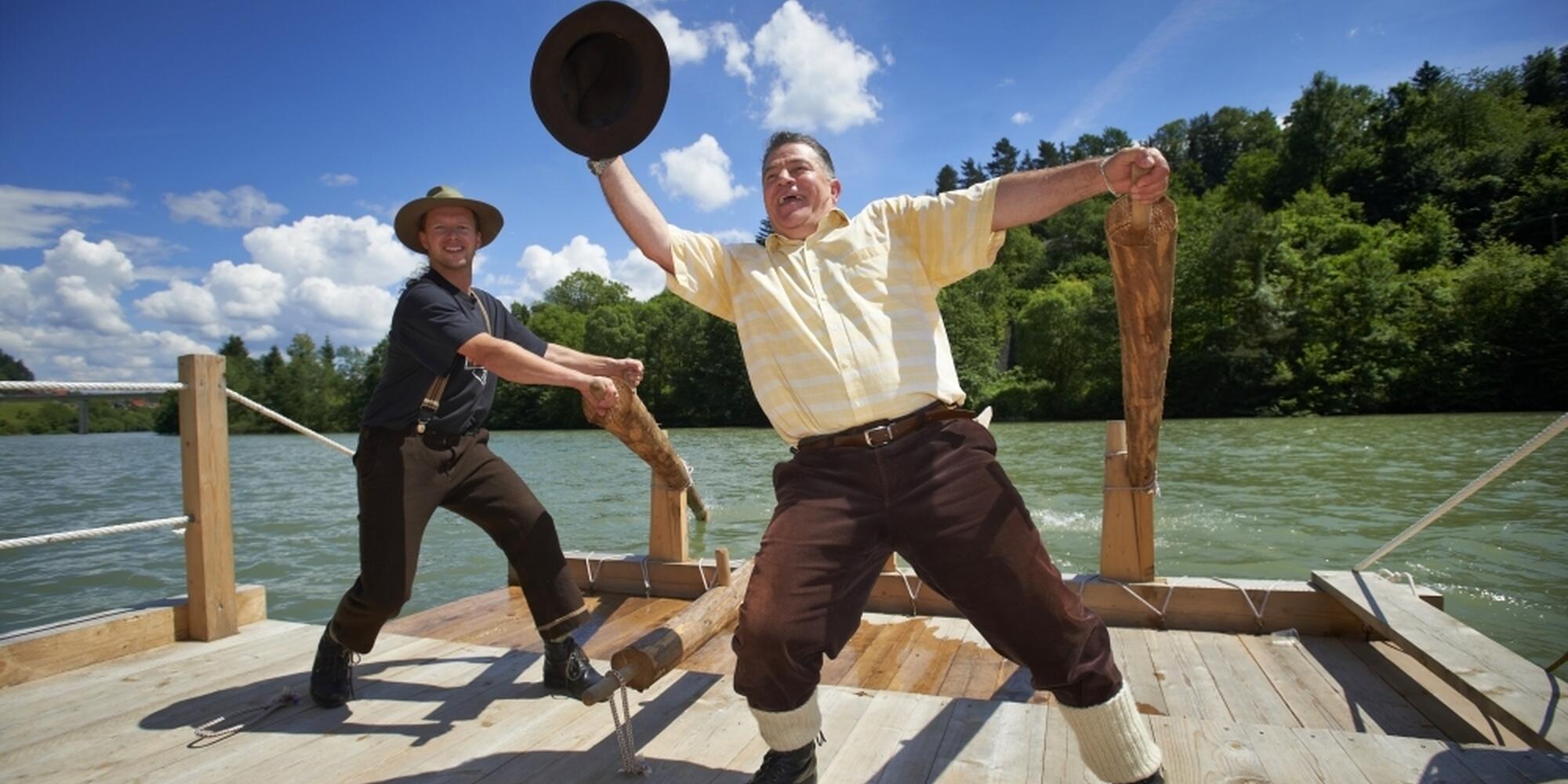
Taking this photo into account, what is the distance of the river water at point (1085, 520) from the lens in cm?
926

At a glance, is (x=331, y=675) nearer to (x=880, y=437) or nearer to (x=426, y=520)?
(x=426, y=520)

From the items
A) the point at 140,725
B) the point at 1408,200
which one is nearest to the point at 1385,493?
Answer: the point at 140,725

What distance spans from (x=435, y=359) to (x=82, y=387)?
1714 millimetres

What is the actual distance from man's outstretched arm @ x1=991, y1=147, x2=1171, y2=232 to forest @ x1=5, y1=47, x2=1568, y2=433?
19812mm

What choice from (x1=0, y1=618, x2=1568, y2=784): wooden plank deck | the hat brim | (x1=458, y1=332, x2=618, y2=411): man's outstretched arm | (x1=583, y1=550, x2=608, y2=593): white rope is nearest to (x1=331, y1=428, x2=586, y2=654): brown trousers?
(x1=0, y1=618, x2=1568, y2=784): wooden plank deck

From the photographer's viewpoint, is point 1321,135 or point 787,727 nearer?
point 787,727

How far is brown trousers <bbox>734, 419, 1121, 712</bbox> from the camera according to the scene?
1945 mm

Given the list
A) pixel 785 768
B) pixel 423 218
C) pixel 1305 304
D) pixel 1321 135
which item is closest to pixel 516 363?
pixel 423 218

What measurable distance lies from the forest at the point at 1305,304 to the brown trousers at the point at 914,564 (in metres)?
20.1

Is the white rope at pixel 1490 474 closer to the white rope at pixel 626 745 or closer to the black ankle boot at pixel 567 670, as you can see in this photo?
the white rope at pixel 626 745

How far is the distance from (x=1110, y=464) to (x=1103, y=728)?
2.21 meters

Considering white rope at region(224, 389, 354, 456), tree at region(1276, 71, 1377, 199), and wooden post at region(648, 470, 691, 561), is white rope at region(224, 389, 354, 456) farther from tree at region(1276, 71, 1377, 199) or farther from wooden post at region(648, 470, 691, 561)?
tree at region(1276, 71, 1377, 199)

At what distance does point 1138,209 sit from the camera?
6.68ft

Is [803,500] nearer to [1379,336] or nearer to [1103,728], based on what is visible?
[1103,728]
